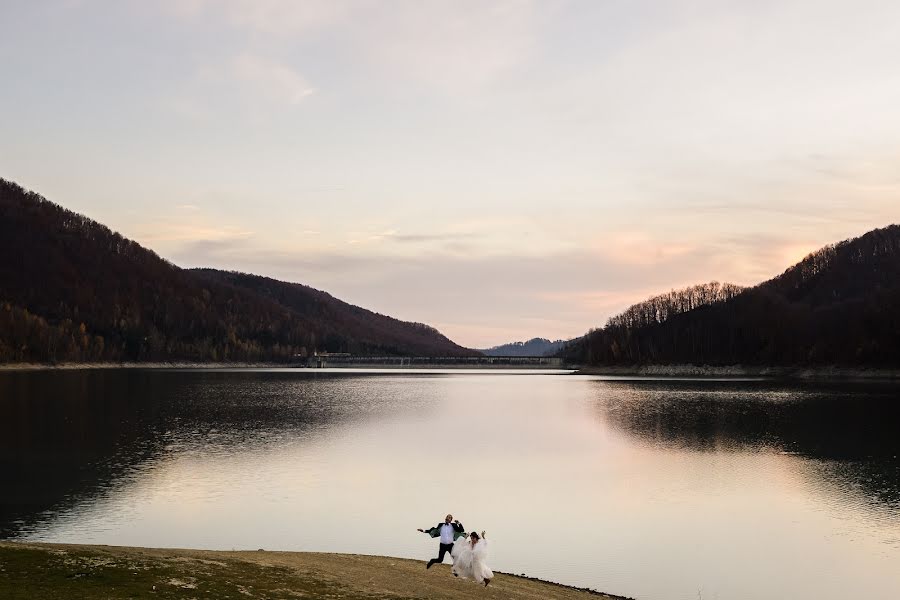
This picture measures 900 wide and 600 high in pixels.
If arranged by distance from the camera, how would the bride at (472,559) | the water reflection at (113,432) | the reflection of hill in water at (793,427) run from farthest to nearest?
the reflection of hill in water at (793,427) → the water reflection at (113,432) → the bride at (472,559)

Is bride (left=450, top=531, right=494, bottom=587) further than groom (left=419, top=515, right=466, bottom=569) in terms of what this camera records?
No

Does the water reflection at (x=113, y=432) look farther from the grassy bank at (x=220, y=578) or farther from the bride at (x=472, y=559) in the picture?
the bride at (x=472, y=559)

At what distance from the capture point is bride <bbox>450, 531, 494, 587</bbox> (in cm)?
2155

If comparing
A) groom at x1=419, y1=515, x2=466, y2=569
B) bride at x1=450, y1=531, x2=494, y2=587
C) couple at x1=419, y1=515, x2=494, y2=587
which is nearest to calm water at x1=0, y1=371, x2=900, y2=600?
groom at x1=419, y1=515, x2=466, y2=569

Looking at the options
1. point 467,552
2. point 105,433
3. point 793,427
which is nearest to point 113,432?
point 105,433

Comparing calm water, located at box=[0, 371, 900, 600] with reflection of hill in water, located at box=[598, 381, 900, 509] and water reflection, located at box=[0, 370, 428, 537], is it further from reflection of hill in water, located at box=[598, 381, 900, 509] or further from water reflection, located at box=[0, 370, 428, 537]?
reflection of hill in water, located at box=[598, 381, 900, 509]

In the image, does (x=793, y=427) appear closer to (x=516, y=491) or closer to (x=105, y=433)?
(x=516, y=491)

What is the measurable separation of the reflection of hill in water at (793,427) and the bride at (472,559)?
79.1 ft

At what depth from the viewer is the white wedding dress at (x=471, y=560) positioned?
70.7 ft

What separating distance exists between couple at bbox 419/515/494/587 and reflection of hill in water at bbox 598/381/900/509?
23.9 m

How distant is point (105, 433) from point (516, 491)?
35.4 meters

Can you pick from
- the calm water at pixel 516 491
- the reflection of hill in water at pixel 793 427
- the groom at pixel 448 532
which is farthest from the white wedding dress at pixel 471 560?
the reflection of hill in water at pixel 793 427

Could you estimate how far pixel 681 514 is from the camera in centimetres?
3609

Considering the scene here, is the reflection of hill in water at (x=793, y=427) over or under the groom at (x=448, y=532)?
under
